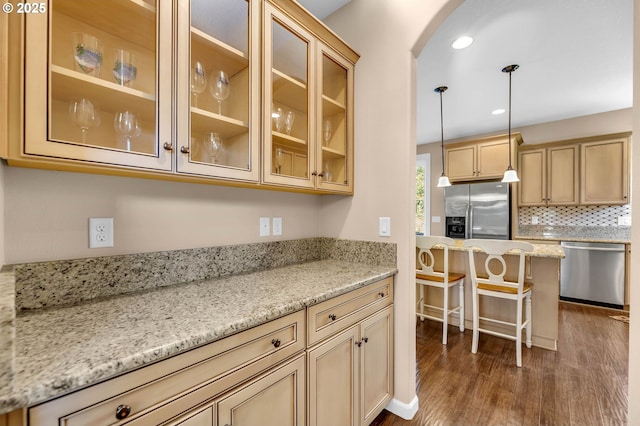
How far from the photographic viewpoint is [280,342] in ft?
3.29

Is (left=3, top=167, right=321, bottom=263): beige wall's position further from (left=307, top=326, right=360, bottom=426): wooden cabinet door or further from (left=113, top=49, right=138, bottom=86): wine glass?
(left=307, top=326, right=360, bottom=426): wooden cabinet door

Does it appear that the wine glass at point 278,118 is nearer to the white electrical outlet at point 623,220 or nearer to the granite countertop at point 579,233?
the granite countertop at point 579,233

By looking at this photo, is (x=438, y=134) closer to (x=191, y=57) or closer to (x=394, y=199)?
(x=394, y=199)

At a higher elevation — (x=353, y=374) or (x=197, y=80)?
(x=197, y=80)

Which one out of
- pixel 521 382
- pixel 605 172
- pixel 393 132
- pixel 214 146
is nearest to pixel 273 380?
pixel 214 146

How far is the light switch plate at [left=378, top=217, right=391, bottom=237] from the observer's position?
1.73 m

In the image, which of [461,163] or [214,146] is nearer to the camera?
[214,146]

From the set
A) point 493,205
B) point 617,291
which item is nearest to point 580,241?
point 617,291

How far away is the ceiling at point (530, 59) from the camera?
2025 mm

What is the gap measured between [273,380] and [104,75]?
1234 millimetres

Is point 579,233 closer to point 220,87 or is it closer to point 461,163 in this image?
point 461,163

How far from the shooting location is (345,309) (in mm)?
1307

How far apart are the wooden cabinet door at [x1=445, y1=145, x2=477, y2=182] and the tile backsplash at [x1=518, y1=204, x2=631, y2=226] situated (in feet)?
3.60

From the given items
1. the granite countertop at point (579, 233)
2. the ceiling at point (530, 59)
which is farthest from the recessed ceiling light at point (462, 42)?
the granite countertop at point (579, 233)
